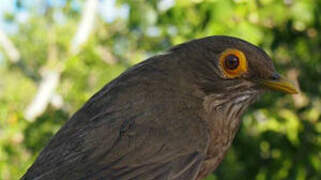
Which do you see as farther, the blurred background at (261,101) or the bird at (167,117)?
the blurred background at (261,101)

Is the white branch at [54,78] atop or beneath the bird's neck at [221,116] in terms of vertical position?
atop

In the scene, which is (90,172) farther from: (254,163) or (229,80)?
(254,163)

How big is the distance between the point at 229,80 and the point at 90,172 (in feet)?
3.41

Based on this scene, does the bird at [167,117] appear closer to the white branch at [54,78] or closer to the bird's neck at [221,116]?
the bird's neck at [221,116]

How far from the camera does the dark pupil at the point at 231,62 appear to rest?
409cm

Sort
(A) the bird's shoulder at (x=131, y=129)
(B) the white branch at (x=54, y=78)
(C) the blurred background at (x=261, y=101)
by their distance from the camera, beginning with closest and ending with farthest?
1. (A) the bird's shoulder at (x=131, y=129)
2. (C) the blurred background at (x=261, y=101)
3. (B) the white branch at (x=54, y=78)

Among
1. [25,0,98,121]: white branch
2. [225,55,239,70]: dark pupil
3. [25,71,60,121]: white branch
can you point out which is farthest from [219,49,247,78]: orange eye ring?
[25,71,60,121]: white branch

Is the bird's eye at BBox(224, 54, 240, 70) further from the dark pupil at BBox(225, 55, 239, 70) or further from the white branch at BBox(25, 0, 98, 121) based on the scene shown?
the white branch at BBox(25, 0, 98, 121)

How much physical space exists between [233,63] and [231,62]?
0.01 meters

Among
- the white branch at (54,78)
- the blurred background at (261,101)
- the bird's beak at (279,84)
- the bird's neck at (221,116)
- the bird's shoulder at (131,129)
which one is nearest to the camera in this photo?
the bird's shoulder at (131,129)

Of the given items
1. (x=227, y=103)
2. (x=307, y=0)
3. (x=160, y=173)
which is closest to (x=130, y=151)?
(x=160, y=173)

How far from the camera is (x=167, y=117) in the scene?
3881mm

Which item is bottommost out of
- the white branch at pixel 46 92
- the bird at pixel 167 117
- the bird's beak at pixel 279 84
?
the bird's beak at pixel 279 84

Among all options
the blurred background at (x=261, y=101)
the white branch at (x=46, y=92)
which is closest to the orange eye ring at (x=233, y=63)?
the blurred background at (x=261, y=101)
